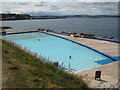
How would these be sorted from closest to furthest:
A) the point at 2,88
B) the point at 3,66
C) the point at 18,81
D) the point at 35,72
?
1. the point at 2,88
2. the point at 18,81
3. the point at 35,72
4. the point at 3,66

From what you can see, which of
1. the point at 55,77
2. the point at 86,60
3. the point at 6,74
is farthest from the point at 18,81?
the point at 86,60

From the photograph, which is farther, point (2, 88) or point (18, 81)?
point (18, 81)

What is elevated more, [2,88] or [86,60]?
[2,88]

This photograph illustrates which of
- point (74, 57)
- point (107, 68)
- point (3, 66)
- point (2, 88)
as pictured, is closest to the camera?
point (2, 88)

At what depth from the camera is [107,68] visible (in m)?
12.6

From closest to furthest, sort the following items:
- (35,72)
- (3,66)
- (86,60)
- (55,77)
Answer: (55,77) → (35,72) → (3,66) → (86,60)

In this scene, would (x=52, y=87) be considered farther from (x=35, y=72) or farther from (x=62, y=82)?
(x=35, y=72)

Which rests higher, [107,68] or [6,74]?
[6,74]

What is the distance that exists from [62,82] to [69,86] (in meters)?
0.59

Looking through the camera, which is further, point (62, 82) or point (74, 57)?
point (74, 57)

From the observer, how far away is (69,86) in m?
5.84

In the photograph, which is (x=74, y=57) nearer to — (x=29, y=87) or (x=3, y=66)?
(x=3, y=66)

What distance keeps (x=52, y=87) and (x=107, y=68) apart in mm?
8022

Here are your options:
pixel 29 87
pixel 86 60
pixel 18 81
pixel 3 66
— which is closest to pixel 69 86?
pixel 29 87
